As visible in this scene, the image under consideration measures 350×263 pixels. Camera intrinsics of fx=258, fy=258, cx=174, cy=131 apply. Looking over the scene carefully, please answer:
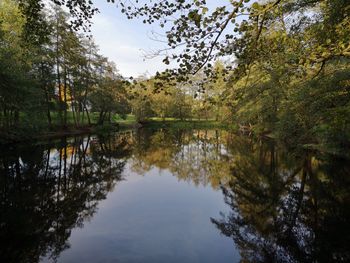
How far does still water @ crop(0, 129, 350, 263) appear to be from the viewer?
6.85 m

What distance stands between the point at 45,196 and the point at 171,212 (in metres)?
5.13

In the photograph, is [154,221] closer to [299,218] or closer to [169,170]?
[299,218]

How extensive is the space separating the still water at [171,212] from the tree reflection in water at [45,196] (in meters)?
0.03

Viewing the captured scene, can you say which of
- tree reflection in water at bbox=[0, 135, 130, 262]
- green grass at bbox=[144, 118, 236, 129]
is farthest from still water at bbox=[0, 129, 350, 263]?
green grass at bbox=[144, 118, 236, 129]

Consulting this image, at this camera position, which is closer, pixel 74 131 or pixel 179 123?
pixel 74 131

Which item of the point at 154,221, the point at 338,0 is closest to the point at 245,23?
the point at 338,0

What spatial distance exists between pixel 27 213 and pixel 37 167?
707 cm

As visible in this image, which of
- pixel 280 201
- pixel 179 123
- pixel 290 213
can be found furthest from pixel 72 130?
pixel 179 123

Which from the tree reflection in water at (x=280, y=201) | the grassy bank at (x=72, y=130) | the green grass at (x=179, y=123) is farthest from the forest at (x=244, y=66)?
the green grass at (x=179, y=123)

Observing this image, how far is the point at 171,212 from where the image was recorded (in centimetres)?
984

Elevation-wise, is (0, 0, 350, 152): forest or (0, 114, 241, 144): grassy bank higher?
(0, 0, 350, 152): forest

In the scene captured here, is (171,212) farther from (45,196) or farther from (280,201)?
(45,196)

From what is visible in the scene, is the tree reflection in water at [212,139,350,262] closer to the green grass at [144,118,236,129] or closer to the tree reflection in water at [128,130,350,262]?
the tree reflection in water at [128,130,350,262]

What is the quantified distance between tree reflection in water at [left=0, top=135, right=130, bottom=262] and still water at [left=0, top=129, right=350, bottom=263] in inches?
1.2
